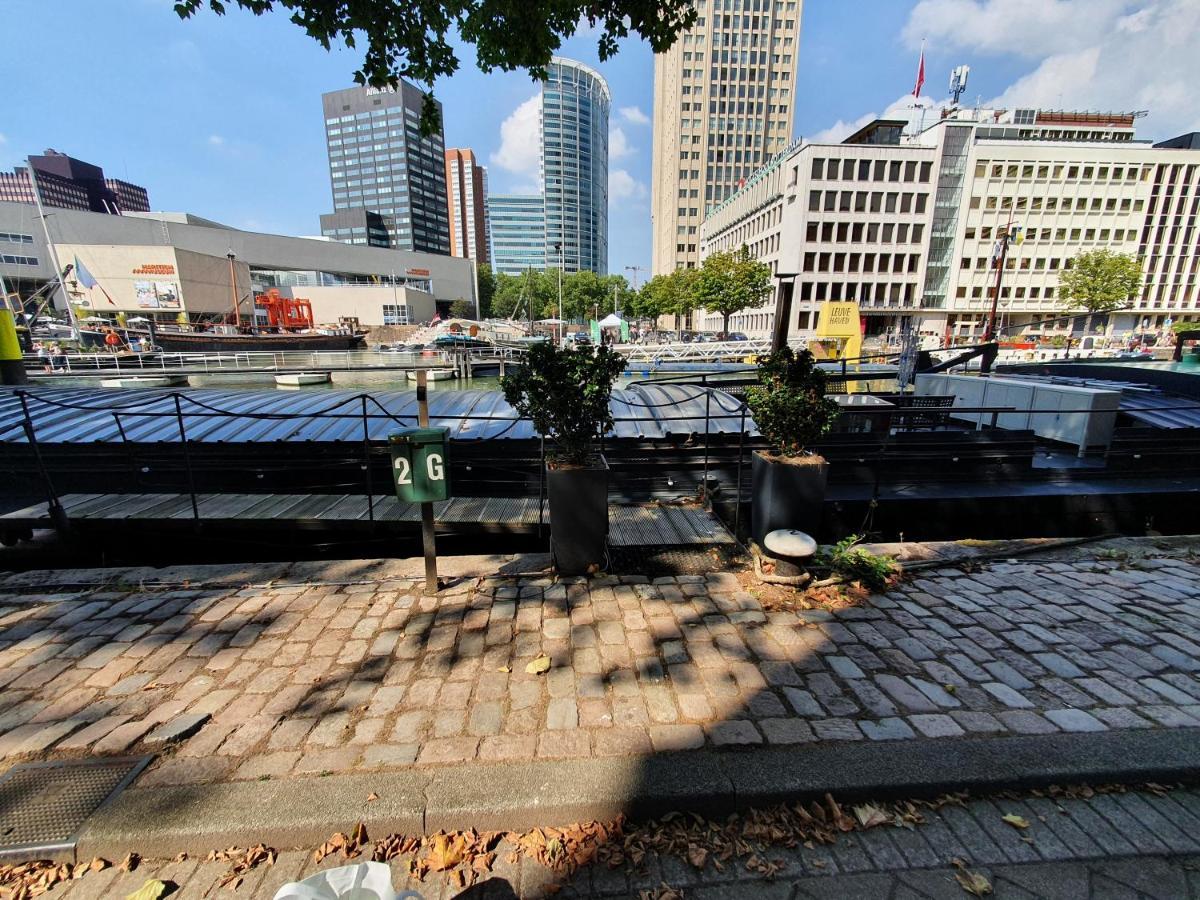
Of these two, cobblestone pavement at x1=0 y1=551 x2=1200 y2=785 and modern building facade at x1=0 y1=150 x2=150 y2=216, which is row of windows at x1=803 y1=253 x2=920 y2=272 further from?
modern building facade at x1=0 y1=150 x2=150 y2=216

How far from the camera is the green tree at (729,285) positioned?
143 feet

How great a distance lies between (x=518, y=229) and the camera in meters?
146

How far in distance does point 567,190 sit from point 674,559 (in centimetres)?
13847

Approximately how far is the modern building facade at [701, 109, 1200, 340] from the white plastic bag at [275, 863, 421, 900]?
58817 millimetres

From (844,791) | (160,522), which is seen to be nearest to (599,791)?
(844,791)

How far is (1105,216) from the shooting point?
53438 millimetres

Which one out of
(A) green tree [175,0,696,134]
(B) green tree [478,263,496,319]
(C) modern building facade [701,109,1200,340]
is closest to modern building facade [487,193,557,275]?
(B) green tree [478,263,496,319]

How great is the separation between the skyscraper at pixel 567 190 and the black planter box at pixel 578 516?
11009cm

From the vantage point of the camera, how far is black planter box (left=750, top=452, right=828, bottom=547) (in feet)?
13.4

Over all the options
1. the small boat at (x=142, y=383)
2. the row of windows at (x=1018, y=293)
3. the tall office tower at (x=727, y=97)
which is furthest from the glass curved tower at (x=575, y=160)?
the small boat at (x=142, y=383)

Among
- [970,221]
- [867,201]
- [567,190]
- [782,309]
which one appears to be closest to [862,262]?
[867,201]

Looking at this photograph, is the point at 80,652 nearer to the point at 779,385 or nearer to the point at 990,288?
the point at 779,385

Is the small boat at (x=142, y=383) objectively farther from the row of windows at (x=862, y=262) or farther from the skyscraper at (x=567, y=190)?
the skyscraper at (x=567, y=190)

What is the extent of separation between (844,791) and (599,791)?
3.52 feet
